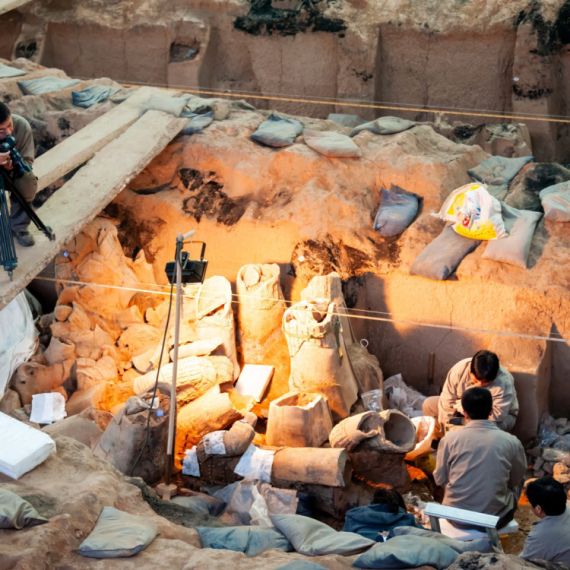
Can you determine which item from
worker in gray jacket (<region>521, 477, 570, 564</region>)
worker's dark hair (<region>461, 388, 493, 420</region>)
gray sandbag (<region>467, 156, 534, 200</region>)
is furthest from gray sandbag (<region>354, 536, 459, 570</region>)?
gray sandbag (<region>467, 156, 534, 200</region>)

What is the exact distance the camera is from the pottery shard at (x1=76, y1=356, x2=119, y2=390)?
6785 millimetres

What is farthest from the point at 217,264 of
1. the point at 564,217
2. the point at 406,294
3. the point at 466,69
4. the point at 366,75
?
the point at 466,69

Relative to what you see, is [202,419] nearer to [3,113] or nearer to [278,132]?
[3,113]

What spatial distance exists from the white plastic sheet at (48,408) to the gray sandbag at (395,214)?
3.44 meters

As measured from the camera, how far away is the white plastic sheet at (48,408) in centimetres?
633

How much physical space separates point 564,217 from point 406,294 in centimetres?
162

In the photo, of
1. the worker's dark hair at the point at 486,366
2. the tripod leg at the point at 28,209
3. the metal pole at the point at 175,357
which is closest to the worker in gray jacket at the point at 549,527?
the worker's dark hair at the point at 486,366

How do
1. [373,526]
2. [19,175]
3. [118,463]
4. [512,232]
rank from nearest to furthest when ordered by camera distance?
1. [373,526]
2. [19,175]
3. [118,463]
4. [512,232]

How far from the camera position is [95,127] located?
7.91 meters

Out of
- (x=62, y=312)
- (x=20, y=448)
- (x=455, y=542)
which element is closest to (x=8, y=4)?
(x=62, y=312)

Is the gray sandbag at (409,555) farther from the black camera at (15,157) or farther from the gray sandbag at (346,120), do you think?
the gray sandbag at (346,120)

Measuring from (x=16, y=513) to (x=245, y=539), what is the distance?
1.23 meters

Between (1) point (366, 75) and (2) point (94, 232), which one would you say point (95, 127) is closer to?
(2) point (94, 232)

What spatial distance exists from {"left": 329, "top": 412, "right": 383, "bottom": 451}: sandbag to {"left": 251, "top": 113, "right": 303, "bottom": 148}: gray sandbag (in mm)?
3292
